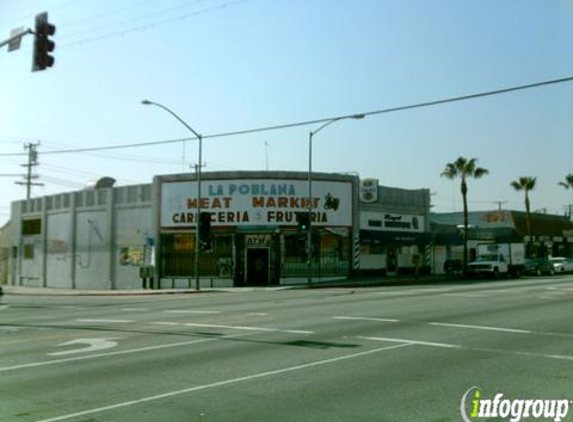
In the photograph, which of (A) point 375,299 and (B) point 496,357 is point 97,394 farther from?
(A) point 375,299

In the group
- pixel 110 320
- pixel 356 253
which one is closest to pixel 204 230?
pixel 356 253

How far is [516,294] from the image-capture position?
26672 mm

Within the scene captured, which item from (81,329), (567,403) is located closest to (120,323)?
(81,329)

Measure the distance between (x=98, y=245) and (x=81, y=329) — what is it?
3021 cm

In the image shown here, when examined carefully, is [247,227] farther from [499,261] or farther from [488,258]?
[499,261]

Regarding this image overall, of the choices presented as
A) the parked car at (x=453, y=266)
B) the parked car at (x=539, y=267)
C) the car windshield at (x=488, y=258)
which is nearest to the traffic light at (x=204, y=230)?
the parked car at (x=453, y=266)

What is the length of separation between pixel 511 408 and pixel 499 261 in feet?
138

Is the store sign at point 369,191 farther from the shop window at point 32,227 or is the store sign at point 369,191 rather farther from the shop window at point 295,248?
the shop window at point 32,227

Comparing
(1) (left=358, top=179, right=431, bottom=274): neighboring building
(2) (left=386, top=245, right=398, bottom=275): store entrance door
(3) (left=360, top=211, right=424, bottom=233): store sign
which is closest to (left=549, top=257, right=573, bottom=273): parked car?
(1) (left=358, top=179, right=431, bottom=274): neighboring building

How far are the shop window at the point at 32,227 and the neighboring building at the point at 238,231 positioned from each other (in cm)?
442

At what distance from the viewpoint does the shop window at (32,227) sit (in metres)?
51.4

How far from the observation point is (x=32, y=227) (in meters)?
52.3

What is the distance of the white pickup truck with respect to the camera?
1842 inches

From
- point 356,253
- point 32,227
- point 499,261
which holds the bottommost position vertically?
point 499,261
